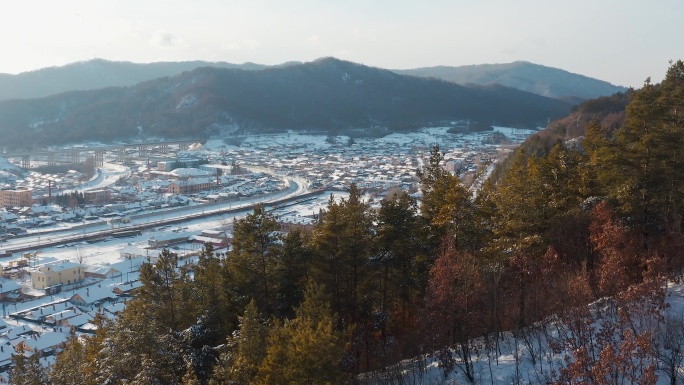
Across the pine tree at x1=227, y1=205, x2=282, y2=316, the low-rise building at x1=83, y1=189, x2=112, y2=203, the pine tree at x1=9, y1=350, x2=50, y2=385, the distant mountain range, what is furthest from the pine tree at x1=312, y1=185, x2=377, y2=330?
the distant mountain range

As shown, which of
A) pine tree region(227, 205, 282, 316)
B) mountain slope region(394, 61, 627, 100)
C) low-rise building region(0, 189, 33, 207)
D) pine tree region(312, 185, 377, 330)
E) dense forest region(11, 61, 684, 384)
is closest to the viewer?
dense forest region(11, 61, 684, 384)

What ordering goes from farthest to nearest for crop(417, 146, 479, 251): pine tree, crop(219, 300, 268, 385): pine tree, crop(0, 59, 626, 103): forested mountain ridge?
crop(0, 59, 626, 103): forested mountain ridge, crop(417, 146, 479, 251): pine tree, crop(219, 300, 268, 385): pine tree

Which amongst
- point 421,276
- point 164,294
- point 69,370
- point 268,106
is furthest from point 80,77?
point 69,370

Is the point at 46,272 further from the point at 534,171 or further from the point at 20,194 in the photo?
the point at 20,194

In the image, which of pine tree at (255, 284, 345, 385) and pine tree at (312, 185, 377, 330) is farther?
pine tree at (312, 185, 377, 330)

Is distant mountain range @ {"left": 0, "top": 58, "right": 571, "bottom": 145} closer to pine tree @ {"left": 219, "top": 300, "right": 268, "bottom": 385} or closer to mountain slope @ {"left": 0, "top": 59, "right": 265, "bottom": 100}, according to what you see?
mountain slope @ {"left": 0, "top": 59, "right": 265, "bottom": 100}

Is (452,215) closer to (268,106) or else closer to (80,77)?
(268,106)

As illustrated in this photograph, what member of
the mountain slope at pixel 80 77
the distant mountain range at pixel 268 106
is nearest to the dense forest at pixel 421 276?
the distant mountain range at pixel 268 106
